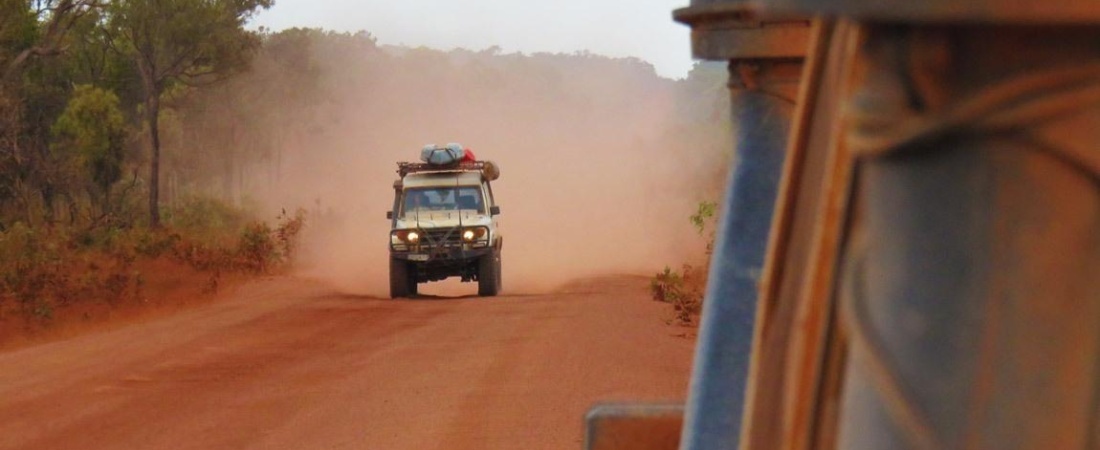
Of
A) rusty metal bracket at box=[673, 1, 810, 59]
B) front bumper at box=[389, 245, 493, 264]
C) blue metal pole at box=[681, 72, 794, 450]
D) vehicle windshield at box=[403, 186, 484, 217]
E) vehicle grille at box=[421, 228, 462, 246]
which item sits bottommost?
front bumper at box=[389, 245, 493, 264]

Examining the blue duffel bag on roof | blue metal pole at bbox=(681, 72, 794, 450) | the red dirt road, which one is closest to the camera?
blue metal pole at bbox=(681, 72, 794, 450)

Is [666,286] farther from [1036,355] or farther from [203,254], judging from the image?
[1036,355]

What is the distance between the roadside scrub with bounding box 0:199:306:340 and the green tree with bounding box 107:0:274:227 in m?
5.61

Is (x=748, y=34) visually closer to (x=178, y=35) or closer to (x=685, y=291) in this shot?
(x=685, y=291)

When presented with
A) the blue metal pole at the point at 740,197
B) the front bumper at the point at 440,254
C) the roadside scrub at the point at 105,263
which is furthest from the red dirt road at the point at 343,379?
the blue metal pole at the point at 740,197

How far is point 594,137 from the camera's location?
225 ft

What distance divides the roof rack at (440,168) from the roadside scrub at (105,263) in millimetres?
3254

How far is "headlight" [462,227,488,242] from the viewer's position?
2120 centimetres

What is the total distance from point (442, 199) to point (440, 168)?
49 centimetres

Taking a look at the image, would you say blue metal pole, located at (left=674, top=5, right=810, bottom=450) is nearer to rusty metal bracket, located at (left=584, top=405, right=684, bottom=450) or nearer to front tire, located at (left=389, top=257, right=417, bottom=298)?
rusty metal bracket, located at (left=584, top=405, right=684, bottom=450)

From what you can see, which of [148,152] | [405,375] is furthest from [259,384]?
[148,152]

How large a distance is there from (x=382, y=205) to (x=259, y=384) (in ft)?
134

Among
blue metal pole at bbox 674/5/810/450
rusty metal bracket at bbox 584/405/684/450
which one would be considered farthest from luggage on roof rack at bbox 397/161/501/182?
blue metal pole at bbox 674/5/810/450

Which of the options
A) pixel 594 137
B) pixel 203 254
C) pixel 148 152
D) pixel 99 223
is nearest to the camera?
pixel 203 254
